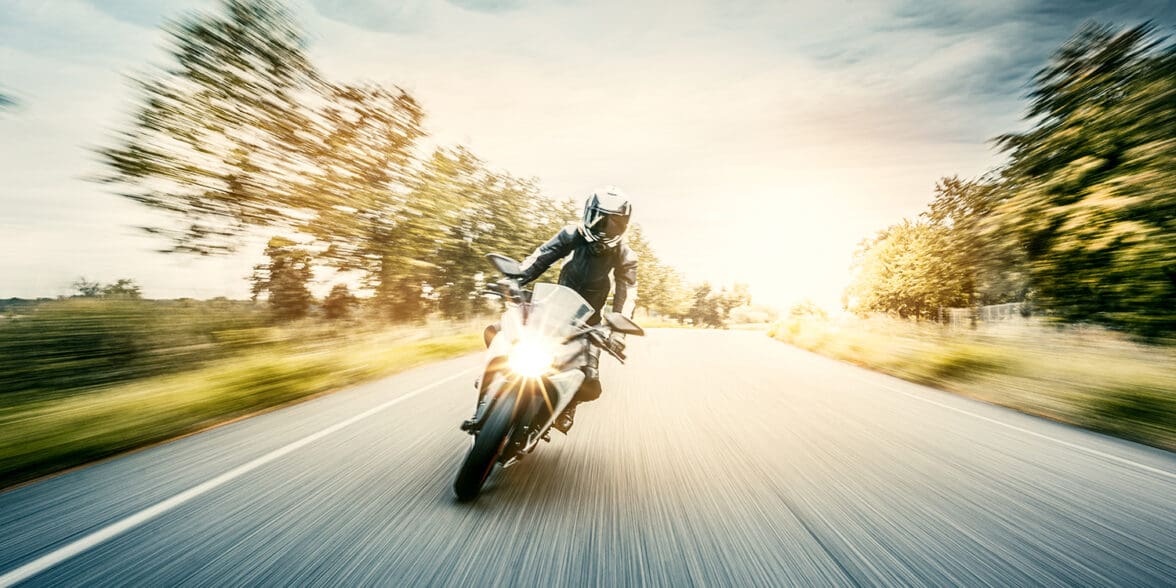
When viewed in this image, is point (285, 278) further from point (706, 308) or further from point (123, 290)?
point (706, 308)

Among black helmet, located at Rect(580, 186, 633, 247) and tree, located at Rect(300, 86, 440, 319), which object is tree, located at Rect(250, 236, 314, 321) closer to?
tree, located at Rect(300, 86, 440, 319)

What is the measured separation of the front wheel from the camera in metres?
2.54

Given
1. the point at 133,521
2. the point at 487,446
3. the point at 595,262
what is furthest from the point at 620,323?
the point at 133,521

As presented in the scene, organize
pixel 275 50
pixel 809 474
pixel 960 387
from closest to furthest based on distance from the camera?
pixel 809 474 < pixel 960 387 < pixel 275 50

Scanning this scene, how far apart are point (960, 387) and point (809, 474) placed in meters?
7.25

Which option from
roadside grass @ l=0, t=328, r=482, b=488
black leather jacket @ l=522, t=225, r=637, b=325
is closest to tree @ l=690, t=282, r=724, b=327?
roadside grass @ l=0, t=328, r=482, b=488

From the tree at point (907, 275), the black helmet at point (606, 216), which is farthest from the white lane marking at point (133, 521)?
the tree at point (907, 275)

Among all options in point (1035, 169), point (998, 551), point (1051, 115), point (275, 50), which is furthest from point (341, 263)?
point (1051, 115)

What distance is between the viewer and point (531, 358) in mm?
2719

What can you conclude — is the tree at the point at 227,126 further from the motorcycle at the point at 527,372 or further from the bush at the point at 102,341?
the motorcycle at the point at 527,372

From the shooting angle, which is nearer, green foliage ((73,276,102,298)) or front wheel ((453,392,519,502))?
front wheel ((453,392,519,502))

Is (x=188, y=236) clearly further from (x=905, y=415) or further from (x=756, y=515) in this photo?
(x=905, y=415)

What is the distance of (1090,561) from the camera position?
87.7 inches

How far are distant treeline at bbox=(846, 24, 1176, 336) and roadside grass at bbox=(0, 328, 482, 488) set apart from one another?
1778cm
